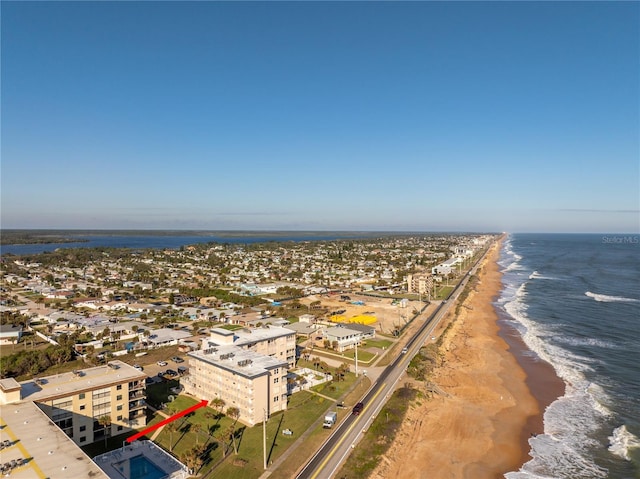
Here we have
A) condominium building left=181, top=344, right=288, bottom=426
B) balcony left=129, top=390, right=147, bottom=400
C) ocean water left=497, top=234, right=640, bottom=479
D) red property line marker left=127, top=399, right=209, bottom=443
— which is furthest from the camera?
condominium building left=181, top=344, right=288, bottom=426

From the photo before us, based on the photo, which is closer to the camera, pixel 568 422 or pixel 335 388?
pixel 568 422

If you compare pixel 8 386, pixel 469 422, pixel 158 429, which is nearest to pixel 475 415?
pixel 469 422

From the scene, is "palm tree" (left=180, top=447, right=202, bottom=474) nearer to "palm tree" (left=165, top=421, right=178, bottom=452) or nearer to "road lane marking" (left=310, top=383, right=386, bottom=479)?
"palm tree" (left=165, top=421, right=178, bottom=452)

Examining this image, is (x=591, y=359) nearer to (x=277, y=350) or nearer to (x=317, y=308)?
(x=277, y=350)

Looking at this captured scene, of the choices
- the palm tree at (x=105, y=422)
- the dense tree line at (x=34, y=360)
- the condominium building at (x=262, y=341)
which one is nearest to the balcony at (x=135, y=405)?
the palm tree at (x=105, y=422)

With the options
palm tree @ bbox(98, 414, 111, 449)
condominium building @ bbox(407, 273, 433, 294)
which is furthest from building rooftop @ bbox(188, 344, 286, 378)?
condominium building @ bbox(407, 273, 433, 294)

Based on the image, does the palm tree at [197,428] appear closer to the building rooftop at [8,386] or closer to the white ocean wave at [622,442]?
the building rooftop at [8,386]

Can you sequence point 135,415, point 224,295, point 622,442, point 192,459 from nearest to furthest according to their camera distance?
point 192,459 < point 622,442 < point 135,415 < point 224,295

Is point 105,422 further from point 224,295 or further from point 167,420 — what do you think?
point 224,295
